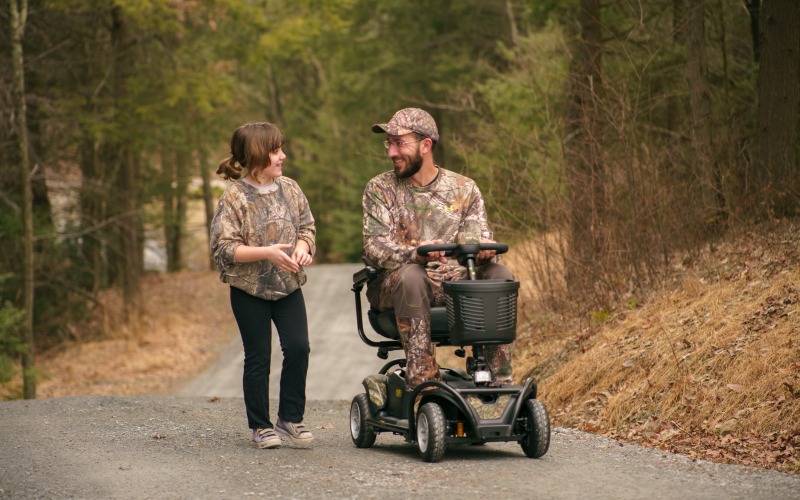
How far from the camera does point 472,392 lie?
19.0 ft

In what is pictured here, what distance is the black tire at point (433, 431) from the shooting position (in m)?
5.79

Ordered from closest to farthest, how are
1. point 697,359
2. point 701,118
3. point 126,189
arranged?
point 697,359 < point 701,118 < point 126,189

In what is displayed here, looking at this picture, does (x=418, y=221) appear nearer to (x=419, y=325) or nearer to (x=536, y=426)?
(x=419, y=325)

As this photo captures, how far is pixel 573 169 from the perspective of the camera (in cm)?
1118

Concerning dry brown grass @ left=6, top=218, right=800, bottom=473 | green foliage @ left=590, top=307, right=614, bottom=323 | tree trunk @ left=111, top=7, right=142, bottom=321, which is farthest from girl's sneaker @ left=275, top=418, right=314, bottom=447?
tree trunk @ left=111, top=7, right=142, bottom=321

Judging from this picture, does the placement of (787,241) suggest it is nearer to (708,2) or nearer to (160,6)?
(708,2)

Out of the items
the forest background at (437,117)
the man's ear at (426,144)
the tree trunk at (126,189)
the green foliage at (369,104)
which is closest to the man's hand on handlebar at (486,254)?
the man's ear at (426,144)

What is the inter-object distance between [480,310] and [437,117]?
100ft

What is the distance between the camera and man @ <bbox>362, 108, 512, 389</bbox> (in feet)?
20.0

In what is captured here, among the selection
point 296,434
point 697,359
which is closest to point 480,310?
point 296,434

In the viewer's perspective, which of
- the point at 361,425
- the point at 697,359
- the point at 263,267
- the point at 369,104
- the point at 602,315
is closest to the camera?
the point at 263,267

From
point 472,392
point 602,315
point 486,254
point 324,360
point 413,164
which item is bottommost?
point 324,360

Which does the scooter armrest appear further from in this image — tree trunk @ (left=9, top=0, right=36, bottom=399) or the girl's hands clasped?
tree trunk @ (left=9, top=0, right=36, bottom=399)

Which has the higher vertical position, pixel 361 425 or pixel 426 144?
pixel 426 144
